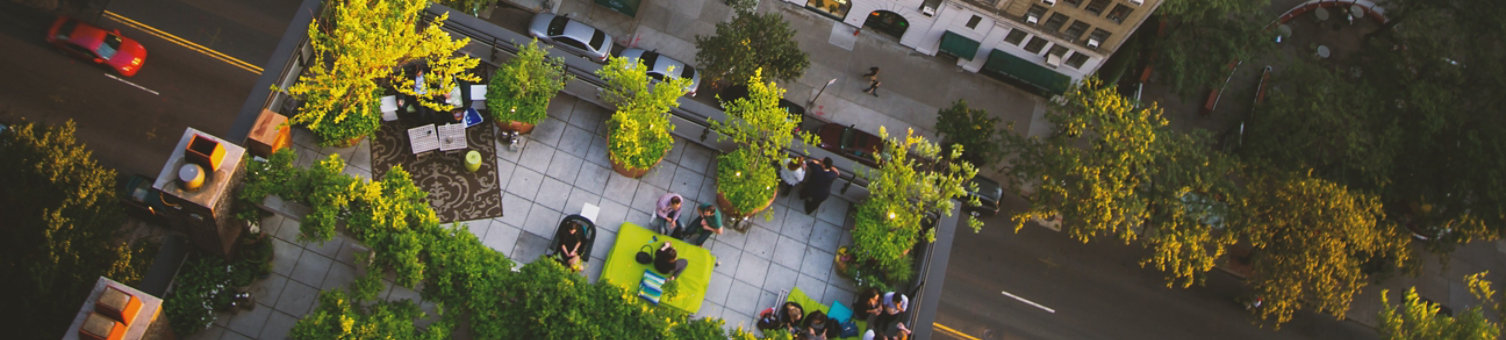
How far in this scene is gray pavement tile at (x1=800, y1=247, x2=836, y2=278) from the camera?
24656mm

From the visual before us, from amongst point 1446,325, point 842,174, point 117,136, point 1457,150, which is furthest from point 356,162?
point 1457,150

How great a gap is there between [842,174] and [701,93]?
17552mm

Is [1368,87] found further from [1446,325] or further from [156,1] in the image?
[156,1]

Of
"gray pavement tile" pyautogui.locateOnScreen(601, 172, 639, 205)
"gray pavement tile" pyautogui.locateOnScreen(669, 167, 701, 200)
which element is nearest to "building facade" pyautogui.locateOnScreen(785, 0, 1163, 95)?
"gray pavement tile" pyautogui.locateOnScreen(669, 167, 701, 200)

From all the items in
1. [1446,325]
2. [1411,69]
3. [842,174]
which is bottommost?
[842,174]

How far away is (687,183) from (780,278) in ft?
11.9

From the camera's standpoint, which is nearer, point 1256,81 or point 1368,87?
point 1368,87

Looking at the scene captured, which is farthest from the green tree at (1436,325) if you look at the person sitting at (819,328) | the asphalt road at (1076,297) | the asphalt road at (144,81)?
the asphalt road at (144,81)

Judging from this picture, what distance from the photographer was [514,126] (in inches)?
961

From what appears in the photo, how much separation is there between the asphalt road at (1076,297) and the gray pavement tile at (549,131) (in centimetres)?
1964

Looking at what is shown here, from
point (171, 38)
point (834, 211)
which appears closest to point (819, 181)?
point (834, 211)

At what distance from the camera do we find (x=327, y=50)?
78.2ft

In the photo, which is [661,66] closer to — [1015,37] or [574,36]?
[574,36]

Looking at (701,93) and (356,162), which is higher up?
(701,93)
